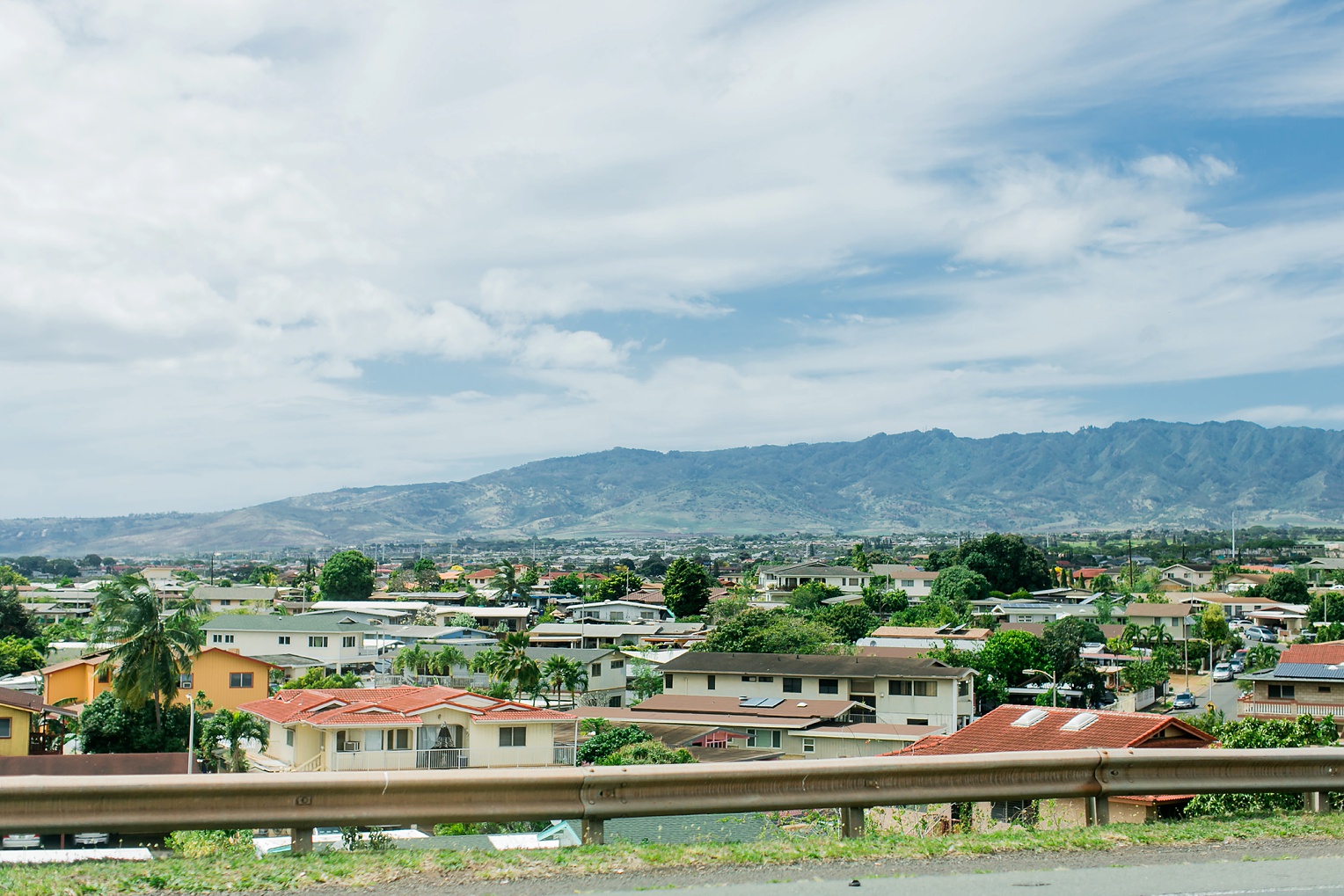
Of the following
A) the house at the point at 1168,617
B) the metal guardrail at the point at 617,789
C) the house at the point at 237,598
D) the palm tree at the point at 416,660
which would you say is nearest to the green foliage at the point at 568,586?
the house at the point at 237,598

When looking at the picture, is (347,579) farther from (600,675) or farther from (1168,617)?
(1168,617)

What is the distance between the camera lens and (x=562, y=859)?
7039 millimetres

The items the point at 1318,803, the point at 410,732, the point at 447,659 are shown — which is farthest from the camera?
the point at 447,659

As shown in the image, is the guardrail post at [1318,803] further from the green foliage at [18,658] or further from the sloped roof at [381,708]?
the green foliage at [18,658]

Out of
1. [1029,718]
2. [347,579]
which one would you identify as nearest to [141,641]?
[1029,718]

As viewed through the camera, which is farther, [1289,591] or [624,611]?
[1289,591]

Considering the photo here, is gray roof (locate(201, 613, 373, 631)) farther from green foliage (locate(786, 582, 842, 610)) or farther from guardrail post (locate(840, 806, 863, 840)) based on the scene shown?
guardrail post (locate(840, 806, 863, 840))

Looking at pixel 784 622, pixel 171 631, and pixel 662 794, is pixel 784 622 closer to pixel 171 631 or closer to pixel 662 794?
pixel 171 631

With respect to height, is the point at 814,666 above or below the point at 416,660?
above

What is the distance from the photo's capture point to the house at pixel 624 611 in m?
92.3

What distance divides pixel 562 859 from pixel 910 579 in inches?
4497

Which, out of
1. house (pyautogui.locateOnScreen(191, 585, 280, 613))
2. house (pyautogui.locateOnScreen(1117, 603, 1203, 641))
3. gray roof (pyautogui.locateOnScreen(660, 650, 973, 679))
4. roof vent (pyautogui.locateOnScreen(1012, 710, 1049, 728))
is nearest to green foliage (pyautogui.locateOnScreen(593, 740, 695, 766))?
roof vent (pyautogui.locateOnScreen(1012, 710, 1049, 728))

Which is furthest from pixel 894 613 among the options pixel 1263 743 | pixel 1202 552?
pixel 1202 552

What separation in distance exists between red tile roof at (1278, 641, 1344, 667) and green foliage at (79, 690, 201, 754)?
40.0m
